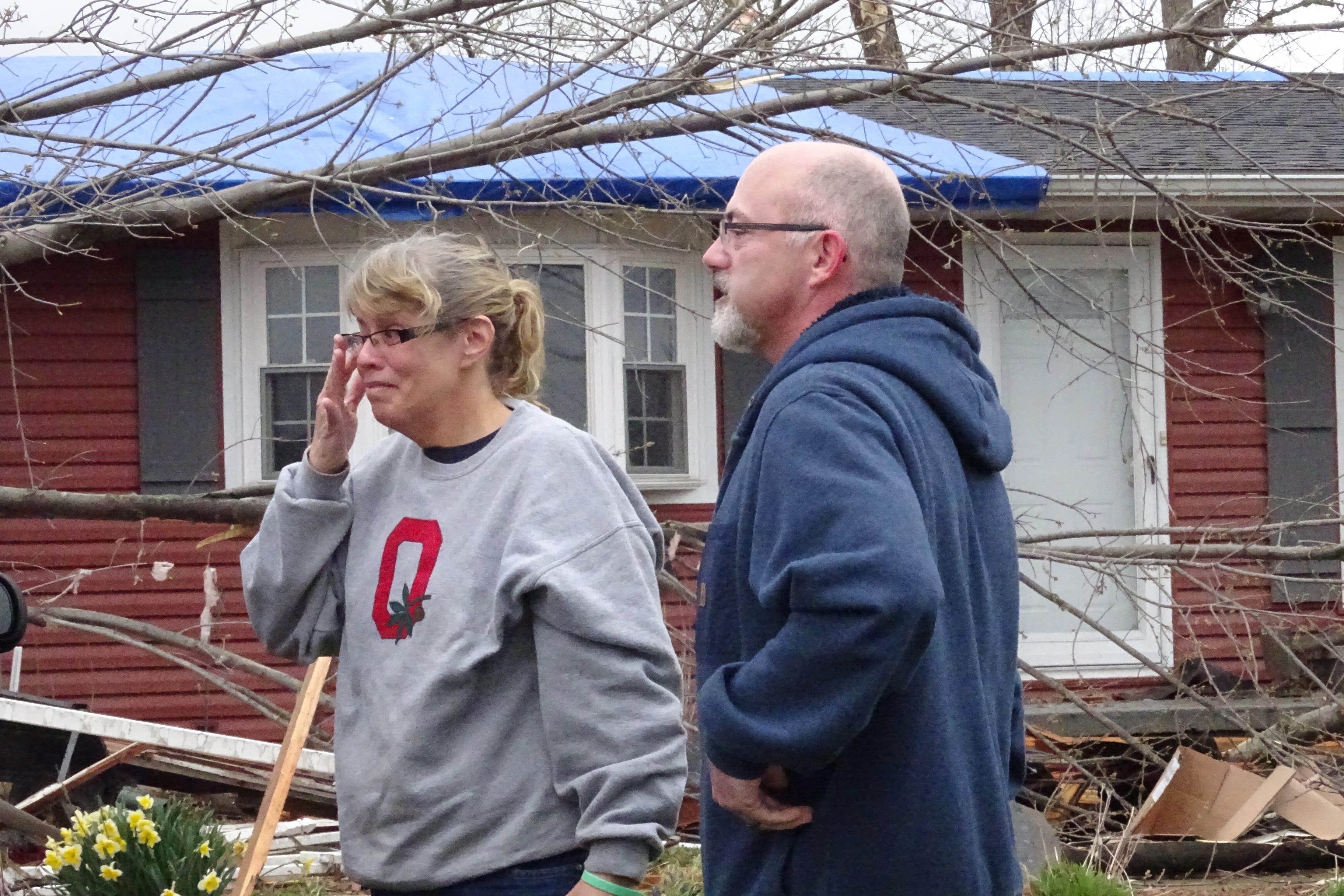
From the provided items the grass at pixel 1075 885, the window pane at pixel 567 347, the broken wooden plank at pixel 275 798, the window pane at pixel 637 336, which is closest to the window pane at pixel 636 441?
the window pane at pixel 567 347

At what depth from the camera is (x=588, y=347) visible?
25.5 ft

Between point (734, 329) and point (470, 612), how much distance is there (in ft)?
1.82

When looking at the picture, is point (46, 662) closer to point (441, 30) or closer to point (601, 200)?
point (601, 200)

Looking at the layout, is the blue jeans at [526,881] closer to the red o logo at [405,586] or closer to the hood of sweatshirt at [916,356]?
the red o logo at [405,586]

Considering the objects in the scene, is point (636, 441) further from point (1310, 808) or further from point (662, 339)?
point (1310, 808)

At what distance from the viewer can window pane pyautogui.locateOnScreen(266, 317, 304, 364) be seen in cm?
775

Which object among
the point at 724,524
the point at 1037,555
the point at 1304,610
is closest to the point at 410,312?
the point at 724,524

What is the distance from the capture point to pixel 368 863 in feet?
6.98

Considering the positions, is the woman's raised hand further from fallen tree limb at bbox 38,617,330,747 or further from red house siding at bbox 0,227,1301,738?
red house siding at bbox 0,227,1301,738

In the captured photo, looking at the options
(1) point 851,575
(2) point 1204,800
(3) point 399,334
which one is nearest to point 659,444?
(2) point 1204,800

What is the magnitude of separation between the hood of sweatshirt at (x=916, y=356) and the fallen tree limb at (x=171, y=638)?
3.84 metres

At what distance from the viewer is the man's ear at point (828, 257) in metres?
1.99

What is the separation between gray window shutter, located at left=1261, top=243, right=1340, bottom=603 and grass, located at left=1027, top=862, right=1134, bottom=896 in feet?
12.8

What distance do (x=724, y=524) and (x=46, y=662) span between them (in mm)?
6683
